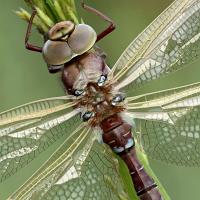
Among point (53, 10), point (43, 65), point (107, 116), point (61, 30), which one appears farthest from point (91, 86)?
point (43, 65)

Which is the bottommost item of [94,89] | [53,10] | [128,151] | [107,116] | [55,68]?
[128,151]

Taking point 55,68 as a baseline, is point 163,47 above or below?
below

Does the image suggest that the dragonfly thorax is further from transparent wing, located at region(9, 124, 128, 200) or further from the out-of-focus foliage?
the out-of-focus foliage

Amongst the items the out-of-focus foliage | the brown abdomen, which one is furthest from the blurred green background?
the out-of-focus foliage

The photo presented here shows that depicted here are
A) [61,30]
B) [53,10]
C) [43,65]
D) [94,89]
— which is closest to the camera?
[53,10]

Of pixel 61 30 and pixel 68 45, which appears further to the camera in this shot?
pixel 68 45

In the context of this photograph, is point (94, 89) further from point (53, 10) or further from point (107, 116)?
point (53, 10)

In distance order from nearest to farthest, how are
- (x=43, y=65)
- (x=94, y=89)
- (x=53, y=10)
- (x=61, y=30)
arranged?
(x=53, y=10) → (x=61, y=30) → (x=94, y=89) → (x=43, y=65)
